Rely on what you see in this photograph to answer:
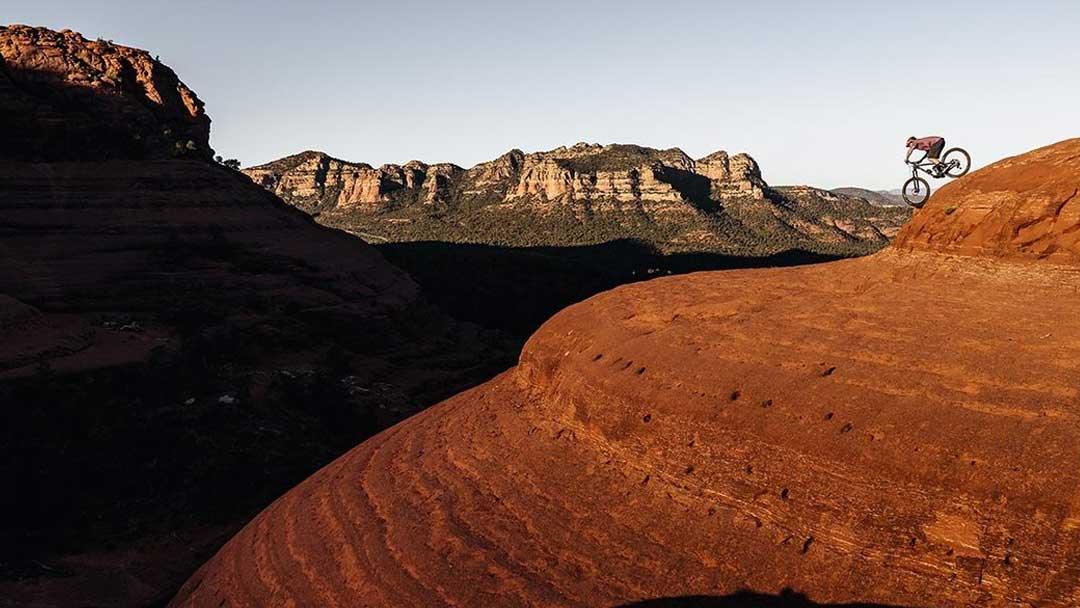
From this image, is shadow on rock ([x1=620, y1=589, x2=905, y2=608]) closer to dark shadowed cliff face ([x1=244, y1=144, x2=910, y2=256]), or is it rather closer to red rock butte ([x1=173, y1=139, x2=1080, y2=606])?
red rock butte ([x1=173, y1=139, x2=1080, y2=606])

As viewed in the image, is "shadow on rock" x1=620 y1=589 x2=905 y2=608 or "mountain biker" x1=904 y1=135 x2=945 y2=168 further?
"mountain biker" x1=904 y1=135 x2=945 y2=168

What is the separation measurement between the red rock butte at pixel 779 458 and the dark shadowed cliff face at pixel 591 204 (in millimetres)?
97307

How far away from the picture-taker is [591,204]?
151500 millimetres

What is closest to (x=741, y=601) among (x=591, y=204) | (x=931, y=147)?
(x=931, y=147)

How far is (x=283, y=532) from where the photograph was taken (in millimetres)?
15484

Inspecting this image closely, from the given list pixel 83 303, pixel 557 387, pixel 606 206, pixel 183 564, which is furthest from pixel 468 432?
pixel 606 206

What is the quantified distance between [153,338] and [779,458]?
122 feet

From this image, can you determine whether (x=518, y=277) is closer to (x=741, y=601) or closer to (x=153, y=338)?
(x=153, y=338)

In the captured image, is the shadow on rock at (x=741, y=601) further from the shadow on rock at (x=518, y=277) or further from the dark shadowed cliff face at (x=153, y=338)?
the shadow on rock at (x=518, y=277)

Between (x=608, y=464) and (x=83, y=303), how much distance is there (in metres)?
38.6

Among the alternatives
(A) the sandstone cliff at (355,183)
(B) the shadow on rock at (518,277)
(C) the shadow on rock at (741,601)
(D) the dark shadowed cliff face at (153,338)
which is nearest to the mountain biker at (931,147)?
(C) the shadow on rock at (741,601)

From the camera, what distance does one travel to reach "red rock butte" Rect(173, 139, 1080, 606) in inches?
353

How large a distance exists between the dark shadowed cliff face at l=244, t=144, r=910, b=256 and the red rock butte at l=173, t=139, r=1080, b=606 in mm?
97307

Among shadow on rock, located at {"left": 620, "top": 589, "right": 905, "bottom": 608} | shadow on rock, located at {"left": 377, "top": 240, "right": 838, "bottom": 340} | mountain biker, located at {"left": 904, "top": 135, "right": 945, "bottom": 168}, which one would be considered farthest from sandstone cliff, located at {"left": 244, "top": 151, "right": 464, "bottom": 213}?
shadow on rock, located at {"left": 620, "top": 589, "right": 905, "bottom": 608}
